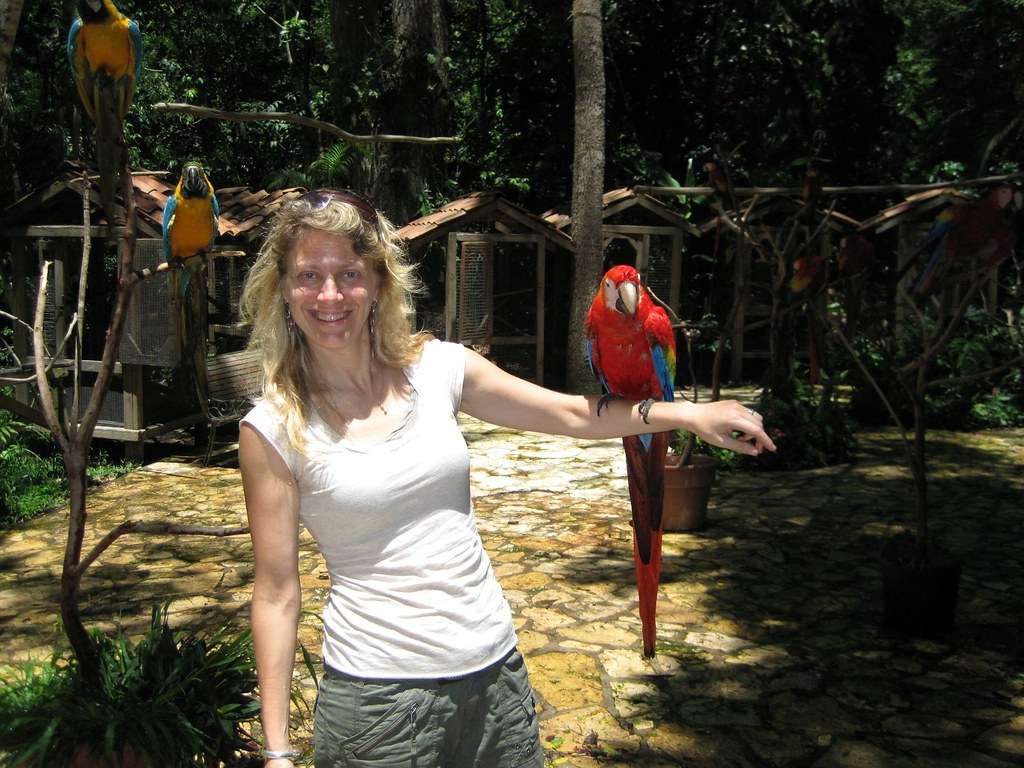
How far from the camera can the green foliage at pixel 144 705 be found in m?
2.15

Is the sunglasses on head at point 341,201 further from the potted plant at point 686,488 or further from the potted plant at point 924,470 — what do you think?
the potted plant at point 686,488

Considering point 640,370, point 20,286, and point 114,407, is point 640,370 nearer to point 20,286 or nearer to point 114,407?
point 114,407

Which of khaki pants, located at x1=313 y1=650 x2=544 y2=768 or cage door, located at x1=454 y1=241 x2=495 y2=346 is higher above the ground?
cage door, located at x1=454 y1=241 x2=495 y2=346

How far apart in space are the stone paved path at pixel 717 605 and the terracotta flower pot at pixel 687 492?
9 cm

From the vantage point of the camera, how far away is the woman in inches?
59.5

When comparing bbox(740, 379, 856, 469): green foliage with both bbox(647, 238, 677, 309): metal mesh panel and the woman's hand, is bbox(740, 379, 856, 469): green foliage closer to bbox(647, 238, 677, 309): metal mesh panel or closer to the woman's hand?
bbox(647, 238, 677, 309): metal mesh panel

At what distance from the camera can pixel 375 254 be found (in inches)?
65.4

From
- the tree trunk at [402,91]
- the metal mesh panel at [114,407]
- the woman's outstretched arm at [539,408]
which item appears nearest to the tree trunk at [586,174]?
the tree trunk at [402,91]

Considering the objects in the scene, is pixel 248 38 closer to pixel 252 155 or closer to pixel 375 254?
pixel 252 155

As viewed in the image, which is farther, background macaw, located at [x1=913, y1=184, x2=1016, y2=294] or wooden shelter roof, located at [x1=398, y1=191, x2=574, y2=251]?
wooden shelter roof, located at [x1=398, y1=191, x2=574, y2=251]

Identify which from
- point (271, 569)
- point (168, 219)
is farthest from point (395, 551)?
point (168, 219)

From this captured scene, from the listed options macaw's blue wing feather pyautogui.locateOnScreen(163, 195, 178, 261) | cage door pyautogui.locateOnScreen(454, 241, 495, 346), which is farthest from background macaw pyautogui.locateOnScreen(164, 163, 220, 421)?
cage door pyautogui.locateOnScreen(454, 241, 495, 346)

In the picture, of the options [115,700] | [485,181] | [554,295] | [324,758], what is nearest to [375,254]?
[324,758]

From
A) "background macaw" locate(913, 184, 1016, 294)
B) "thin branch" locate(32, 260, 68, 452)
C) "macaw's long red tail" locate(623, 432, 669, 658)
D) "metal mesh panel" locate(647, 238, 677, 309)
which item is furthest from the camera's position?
"metal mesh panel" locate(647, 238, 677, 309)
